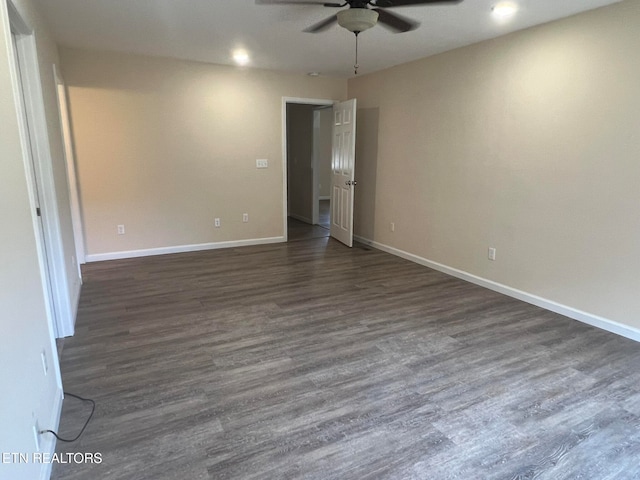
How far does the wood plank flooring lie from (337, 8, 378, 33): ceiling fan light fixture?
2.21 meters

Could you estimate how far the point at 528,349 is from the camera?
2.82 meters

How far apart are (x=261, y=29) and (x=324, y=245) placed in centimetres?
316

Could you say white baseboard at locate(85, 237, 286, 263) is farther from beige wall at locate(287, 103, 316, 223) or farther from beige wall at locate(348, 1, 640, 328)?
beige wall at locate(348, 1, 640, 328)

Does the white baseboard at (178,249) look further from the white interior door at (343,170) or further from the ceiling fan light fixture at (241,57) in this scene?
the ceiling fan light fixture at (241,57)

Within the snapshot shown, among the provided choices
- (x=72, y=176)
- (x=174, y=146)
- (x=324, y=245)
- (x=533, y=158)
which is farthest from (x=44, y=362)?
(x=324, y=245)

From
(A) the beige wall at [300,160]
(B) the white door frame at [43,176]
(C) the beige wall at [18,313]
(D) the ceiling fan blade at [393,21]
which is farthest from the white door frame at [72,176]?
(A) the beige wall at [300,160]

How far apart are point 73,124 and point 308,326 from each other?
3.75 meters

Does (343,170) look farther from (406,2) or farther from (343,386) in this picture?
(343,386)

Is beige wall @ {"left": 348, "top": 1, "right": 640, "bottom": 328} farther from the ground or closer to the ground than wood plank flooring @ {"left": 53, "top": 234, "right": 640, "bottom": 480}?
farther from the ground

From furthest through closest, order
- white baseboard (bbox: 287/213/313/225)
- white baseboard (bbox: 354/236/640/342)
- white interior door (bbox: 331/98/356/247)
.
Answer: white baseboard (bbox: 287/213/313/225) → white interior door (bbox: 331/98/356/247) → white baseboard (bbox: 354/236/640/342)

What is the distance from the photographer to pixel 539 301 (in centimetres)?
362

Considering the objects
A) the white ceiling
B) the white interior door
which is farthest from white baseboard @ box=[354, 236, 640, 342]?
the white ceiling

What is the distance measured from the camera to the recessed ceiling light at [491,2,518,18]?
2900 mm

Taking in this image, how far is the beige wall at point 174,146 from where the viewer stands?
4660 mm
